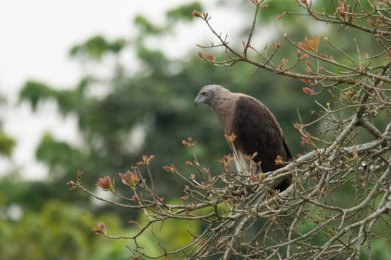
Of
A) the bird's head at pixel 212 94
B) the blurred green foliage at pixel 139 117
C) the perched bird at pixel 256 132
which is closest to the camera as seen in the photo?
the perched bird at pixel 256 132

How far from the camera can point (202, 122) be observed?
2133 centimetres

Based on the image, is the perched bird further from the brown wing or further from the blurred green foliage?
the blurred green foliage

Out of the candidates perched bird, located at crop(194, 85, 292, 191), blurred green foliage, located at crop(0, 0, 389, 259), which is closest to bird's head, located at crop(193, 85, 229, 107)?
perched bird, located at crop(194, 85, 292, 191)

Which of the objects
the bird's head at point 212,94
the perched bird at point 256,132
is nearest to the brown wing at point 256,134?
the perched bird at point 256,132

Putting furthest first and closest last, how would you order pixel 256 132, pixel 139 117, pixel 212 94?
pixel 139 117 → pixel 212 94 → pixel 256 132

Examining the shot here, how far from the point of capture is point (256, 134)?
8.18 metres

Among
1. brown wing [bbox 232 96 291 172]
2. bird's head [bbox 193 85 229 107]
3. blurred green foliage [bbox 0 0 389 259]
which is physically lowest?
brown wing [bbox 232 96 291 172]

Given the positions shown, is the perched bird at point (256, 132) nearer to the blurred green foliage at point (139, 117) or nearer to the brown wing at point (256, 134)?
the brown wing at point (256, 134)

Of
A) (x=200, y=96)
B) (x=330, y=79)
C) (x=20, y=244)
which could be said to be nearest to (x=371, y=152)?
(x=330, y=79)

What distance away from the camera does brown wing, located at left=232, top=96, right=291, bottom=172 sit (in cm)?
816

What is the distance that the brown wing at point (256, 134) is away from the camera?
26.8 feet

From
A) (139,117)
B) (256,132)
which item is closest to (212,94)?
(256,132)

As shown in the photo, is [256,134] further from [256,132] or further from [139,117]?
[139,117]

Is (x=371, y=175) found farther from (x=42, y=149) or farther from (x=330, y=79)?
(x=42, y=149)
